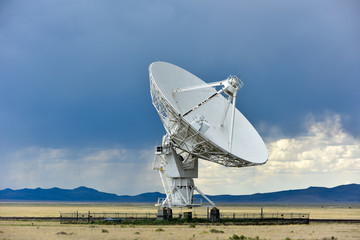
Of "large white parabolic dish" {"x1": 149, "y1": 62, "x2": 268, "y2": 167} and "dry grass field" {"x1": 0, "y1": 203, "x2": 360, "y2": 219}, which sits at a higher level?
"large white parabolic dish" {"x1": 149, "y1": 62, "x2": 268, "y2": 167}

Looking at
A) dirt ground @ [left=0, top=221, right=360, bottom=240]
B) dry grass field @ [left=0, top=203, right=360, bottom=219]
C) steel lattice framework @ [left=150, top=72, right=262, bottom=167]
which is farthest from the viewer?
dry grass field @ [left=0, top=203, right=360, bottom=219]

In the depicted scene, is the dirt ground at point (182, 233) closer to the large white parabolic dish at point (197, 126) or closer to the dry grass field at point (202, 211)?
the large white parabolic dish at point (197, 126)

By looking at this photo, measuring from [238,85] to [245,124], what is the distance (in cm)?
594

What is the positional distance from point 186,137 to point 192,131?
124 cm

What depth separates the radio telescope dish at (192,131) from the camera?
38.5 m

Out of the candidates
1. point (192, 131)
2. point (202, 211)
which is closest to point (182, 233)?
point (192, 131)

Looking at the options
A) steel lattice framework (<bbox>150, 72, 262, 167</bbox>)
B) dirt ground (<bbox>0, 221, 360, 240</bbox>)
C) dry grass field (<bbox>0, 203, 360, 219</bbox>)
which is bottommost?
dry grass field (<bbox>0, 203, 360, 219</bbox>)

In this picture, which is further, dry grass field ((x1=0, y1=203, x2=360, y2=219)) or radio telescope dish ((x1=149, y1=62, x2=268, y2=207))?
dry grass field ((x1=0, y1=203, x2=360, y2=219))

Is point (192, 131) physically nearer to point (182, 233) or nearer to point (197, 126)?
point (197, 126)

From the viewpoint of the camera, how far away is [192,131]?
38250 millimetres

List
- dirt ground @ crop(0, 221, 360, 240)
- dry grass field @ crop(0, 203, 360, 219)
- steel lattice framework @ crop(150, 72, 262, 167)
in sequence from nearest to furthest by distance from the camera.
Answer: dirt ground @ crop(0, 221, 360, 240)
steel lattice framework @ crop(150, 72, 262, 167)
dry grass field @ crop(0, 203, 360, 219)

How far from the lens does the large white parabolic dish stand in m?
38.2

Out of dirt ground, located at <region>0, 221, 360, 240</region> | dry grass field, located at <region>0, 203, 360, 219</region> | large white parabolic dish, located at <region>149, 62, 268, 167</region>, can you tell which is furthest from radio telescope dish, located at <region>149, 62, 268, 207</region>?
dry grass field, located at <region>0, 203, 360, 219</region>

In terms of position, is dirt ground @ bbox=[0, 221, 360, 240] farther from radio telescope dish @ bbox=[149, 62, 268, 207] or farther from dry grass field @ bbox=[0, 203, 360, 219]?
dry grass field @ bbox=[0, 203, 360, 219]
